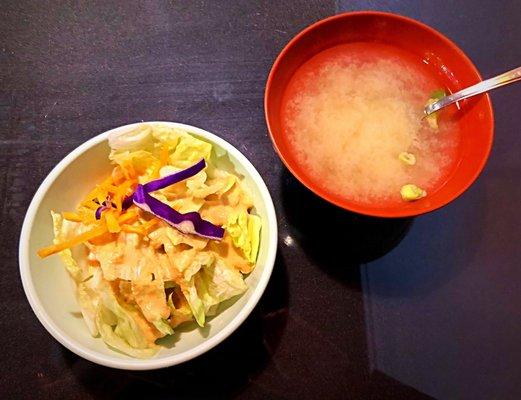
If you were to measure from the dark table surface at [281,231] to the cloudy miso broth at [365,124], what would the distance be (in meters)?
0.16

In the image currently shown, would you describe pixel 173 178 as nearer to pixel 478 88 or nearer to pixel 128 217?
pixel 128 217

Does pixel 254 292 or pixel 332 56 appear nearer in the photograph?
pixel 254 292

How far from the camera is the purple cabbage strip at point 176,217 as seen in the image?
1.02 m

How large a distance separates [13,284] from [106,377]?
33 cm

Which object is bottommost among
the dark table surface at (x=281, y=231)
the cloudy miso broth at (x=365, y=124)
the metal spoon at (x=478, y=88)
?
the dark table surface at (x=281, y=231)

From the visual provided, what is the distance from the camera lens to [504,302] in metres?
1.29

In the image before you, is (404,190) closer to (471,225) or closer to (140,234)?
(471,225)

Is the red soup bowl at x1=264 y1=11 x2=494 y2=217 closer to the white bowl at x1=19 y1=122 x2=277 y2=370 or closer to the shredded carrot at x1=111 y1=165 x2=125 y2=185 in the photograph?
the white bowl at x1=19 y1=122 x2=277 y2=370

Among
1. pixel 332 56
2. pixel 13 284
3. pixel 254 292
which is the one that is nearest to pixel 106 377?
pixel 13 284

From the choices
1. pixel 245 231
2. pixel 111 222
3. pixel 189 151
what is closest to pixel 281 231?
pixel 245 231

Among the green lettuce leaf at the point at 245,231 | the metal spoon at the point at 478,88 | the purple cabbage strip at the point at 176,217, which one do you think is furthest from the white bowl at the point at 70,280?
the metal spoon at the point at 478,88

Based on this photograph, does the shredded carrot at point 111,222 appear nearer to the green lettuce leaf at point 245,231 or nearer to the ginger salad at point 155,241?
the ginger salad at point 155,241

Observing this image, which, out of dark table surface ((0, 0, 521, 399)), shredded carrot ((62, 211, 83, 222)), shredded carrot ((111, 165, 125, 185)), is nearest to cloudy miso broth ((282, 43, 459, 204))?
dark table surface ((0, 0, 521, 399))

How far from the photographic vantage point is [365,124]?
1.22 meters
